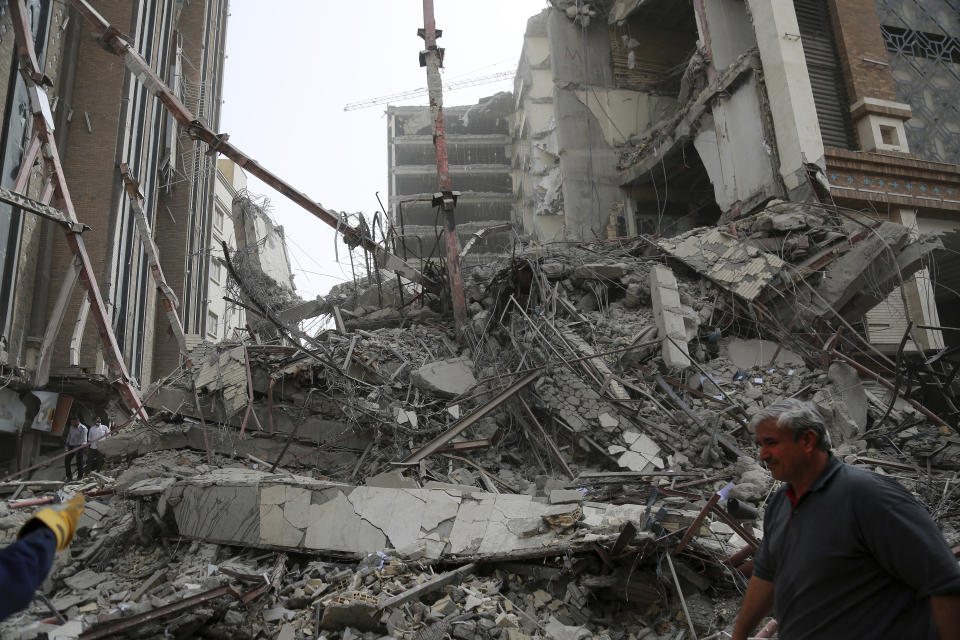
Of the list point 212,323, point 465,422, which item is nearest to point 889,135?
point 465,422

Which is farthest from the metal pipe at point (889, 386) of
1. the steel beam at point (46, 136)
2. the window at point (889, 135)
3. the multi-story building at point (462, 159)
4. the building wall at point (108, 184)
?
the multi-story building at point (462, 159)

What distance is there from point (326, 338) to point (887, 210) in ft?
36.8

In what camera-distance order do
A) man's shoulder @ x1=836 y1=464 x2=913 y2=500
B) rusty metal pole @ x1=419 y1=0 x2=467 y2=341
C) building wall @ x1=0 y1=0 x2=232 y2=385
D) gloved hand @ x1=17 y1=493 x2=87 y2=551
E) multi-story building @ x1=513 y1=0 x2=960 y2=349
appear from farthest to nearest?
building wall @ x1=0 y1=0 x2=232 y2=385
multi-story building @ x1=513 y1=0 x2=960 y2=349
rusty metal pole @ x1=419 y1=0 x2=467 y2=341
gloved hand @ x1=17 y1=493 x2=87 y2=551
man's shoulder @ x1=836 y1=464 x2=913 y2=500

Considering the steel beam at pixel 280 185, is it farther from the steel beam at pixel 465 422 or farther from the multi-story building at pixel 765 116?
the multi-story building at pixel 765 116

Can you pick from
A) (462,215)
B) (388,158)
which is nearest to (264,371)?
(462,215)

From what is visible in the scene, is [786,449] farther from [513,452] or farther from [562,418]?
[513,452]

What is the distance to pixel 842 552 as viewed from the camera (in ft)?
5.83

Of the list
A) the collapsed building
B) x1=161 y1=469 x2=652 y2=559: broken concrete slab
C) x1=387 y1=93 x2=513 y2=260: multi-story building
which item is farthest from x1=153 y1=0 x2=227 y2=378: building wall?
x1=161 y1=469 x2=652 y2=559: broken concrete slab

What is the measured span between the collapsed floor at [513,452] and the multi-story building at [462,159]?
26.6 m

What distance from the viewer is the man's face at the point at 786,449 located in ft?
6.57

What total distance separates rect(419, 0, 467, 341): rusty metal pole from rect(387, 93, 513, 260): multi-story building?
25.1m

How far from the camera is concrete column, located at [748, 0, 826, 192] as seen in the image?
11.6 metres

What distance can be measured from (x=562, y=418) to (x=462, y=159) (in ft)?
112

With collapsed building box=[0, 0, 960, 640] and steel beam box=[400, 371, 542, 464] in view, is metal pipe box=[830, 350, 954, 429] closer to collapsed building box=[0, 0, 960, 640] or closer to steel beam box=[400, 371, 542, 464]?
collapsed building box=[0, 0, 960, 640]
